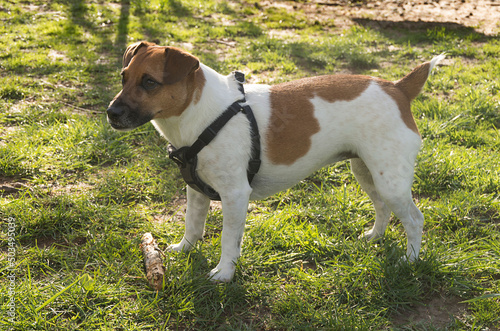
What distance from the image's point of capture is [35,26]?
8.19 metres

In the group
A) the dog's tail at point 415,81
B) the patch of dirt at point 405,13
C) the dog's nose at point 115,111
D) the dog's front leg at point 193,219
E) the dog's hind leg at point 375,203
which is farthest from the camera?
the patch of dirt at point 405,13

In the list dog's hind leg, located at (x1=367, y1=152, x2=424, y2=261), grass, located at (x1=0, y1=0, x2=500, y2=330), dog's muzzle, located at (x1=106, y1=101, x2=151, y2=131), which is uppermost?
dog's muzzle, located at (x1=106, y1=101, x2=151, y2=131)

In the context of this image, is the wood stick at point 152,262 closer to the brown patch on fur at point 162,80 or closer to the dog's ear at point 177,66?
the brown patch on fur at point 162,80

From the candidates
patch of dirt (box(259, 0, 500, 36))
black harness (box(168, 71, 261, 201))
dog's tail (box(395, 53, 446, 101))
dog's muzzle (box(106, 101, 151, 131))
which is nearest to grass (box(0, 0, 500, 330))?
black harness (box(168, 71, 261, 201))

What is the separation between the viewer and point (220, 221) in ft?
13.2

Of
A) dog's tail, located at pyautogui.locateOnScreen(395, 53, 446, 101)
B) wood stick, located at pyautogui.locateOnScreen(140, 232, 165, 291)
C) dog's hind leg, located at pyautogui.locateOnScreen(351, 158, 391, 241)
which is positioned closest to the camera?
wood stick, located at pyautogui.locateOnScreen(140, 232, 165, 291)

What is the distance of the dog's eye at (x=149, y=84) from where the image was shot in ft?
9.61

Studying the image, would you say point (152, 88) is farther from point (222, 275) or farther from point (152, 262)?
point (222, 275)

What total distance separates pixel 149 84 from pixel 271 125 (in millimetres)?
858

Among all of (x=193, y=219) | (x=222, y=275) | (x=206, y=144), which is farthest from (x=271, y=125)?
(x=222, y=275)

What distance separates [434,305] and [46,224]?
2.94m

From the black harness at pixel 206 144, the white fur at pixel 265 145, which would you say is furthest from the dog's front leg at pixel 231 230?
the black harness at pixel 206 144

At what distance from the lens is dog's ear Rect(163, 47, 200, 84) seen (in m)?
2.90

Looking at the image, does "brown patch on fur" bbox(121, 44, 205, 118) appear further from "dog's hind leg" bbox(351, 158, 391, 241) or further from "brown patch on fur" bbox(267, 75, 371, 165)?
"dog's hind leg" bbox(351, 158, 391, 241)
